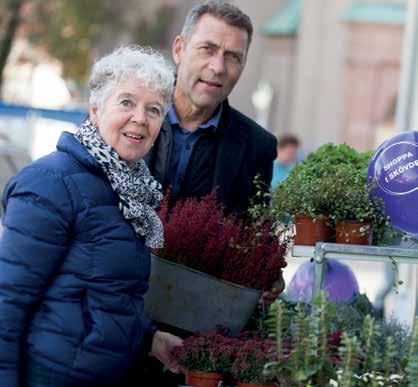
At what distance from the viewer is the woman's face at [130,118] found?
3.99 metres

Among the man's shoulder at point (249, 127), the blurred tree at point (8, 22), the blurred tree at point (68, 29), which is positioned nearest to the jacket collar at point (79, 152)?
the man's shoulder at point (249, 127)

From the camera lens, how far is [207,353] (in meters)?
4.16

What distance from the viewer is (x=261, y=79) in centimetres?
5269

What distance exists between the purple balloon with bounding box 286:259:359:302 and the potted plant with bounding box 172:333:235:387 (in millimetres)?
835

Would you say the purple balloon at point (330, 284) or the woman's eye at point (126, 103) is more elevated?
the woman's eye at point (126, 103)

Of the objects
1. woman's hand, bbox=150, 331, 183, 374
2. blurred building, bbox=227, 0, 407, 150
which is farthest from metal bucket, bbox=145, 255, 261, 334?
blurred building, bbox=227, 0, 407, 150

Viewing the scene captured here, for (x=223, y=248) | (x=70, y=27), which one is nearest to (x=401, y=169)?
(x=223, y=248)

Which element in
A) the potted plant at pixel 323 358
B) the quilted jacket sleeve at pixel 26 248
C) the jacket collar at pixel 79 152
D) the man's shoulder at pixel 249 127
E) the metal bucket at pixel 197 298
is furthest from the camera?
the man's shoulder at pixel 249 127

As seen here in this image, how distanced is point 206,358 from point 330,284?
3.67 feet

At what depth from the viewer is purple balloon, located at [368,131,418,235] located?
4.27 metres

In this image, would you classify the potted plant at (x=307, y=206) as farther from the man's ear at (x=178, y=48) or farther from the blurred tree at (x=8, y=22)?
the blurred tree at (x=8, y=22)

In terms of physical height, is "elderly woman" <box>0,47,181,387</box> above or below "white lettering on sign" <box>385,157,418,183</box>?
below

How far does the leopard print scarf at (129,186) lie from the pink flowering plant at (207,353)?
35 cm

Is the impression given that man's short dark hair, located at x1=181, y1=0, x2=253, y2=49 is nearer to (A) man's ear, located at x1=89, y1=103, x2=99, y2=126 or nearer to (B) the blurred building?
(A) man's ear, located at x1=89, y1=103, x2=99, y2=126
